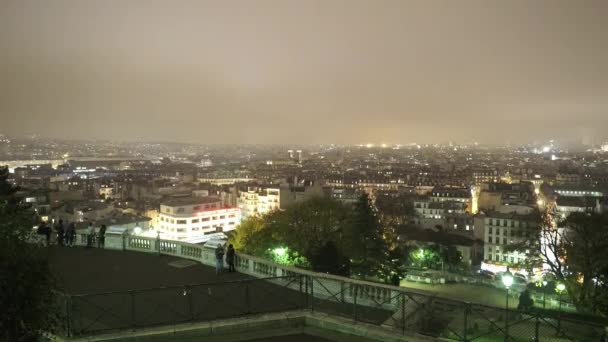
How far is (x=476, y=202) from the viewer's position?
9356 centimetres

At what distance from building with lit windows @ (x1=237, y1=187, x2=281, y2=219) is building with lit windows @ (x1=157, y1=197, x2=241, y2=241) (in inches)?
555

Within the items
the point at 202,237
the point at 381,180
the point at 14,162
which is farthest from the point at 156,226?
the point at 14,162

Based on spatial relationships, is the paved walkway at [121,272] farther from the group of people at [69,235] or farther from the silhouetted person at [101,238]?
the group of people at [69,235]

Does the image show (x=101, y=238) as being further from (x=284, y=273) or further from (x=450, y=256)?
(x=450, y=256)

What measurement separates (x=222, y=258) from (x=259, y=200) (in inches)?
3076

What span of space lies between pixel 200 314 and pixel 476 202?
88.9 meters

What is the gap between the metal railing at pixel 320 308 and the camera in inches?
415

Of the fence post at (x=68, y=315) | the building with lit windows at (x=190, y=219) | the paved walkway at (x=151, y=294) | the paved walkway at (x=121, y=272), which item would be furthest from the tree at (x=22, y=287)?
the building with lit windows at (x=190, y=219)

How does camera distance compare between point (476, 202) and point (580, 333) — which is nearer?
point (580, 333)

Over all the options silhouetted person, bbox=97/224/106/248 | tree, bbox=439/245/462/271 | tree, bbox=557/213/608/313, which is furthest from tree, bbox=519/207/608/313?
tree, bbox=439/245/462/271

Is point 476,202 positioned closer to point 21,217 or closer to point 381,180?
point 381,180

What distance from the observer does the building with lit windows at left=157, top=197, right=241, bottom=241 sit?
2744 inches

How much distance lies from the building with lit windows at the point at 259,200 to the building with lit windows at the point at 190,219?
1409 centimetres

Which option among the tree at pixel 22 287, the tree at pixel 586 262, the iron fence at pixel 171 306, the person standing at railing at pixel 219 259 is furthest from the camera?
the tree at pixel 586 262
